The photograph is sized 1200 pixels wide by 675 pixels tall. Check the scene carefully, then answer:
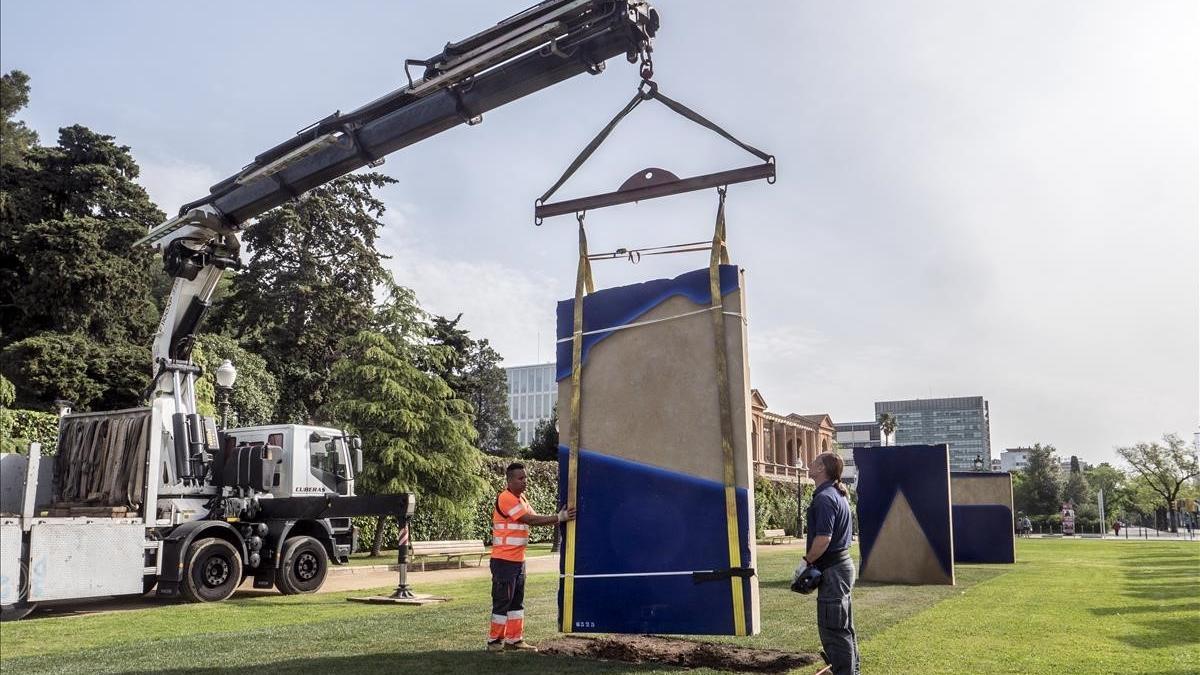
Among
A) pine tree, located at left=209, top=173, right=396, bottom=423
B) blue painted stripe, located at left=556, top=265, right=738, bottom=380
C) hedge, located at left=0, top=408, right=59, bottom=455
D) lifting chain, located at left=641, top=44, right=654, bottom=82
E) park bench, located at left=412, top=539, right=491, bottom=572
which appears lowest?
park bench, located at left=412, top=539, right=491, bottom=572

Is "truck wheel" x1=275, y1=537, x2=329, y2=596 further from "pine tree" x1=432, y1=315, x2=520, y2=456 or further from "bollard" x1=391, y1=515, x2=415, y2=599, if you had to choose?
"pine tree" x1=432, y1=315, x2=520, y2=456

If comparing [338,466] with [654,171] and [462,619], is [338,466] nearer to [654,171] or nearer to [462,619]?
[462,619]

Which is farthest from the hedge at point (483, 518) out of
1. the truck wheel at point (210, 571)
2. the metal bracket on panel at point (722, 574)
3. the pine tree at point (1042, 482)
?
the pine tree at point (1042, 482)

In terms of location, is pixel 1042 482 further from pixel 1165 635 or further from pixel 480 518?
pixel 1165 635

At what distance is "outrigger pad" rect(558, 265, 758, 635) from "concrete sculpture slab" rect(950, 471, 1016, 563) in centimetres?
1820

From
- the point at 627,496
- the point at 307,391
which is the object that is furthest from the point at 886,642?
the point at 307,391

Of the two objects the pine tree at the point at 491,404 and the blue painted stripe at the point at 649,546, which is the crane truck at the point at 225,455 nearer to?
the blue painted stripe at the point at 649,546

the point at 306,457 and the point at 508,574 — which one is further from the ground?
the point at 306,457

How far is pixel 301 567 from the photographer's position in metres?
17.0

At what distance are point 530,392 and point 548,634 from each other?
120m

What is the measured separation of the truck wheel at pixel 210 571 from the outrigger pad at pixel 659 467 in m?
8.99

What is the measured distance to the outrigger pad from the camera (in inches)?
295

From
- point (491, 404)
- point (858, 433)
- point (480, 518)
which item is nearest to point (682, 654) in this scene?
point (480, 518)

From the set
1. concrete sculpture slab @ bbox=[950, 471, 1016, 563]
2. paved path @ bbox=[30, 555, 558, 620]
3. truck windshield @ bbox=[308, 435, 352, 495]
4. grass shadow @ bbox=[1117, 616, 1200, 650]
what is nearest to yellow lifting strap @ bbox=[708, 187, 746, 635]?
grass shadow @ bbox=[1117, 616, 1200, 650]
